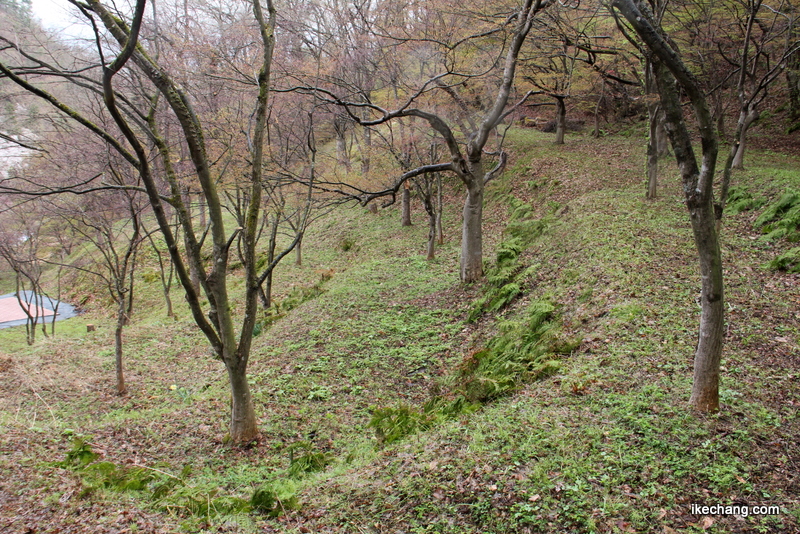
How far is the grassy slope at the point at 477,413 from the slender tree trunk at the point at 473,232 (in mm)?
484

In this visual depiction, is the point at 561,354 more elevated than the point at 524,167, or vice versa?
the point at 524,167

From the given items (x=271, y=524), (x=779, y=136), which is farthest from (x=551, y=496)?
(x=779, y=136)

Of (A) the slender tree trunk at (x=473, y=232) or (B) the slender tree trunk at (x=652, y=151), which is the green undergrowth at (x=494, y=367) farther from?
(B) the slender tree trunk at (x=652, y=151)

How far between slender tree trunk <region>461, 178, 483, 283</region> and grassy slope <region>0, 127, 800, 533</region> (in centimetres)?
48

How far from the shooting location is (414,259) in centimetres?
1386

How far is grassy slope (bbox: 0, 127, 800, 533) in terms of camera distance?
3.16 m

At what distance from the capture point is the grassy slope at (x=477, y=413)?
316 cm

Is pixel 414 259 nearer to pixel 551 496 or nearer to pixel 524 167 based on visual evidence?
pixel 524 167

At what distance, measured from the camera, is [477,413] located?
15.7ft

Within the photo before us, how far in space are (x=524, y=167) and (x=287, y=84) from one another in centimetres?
1210

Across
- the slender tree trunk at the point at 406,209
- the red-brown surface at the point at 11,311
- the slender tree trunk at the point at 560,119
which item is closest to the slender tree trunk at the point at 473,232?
the slender tree trunk at the point at 406,209

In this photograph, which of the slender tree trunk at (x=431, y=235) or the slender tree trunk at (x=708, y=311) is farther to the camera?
the slender tree trunk at (x=431, y=235)

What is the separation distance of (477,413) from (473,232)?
18.6ft

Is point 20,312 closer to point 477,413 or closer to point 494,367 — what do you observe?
point 494,367
